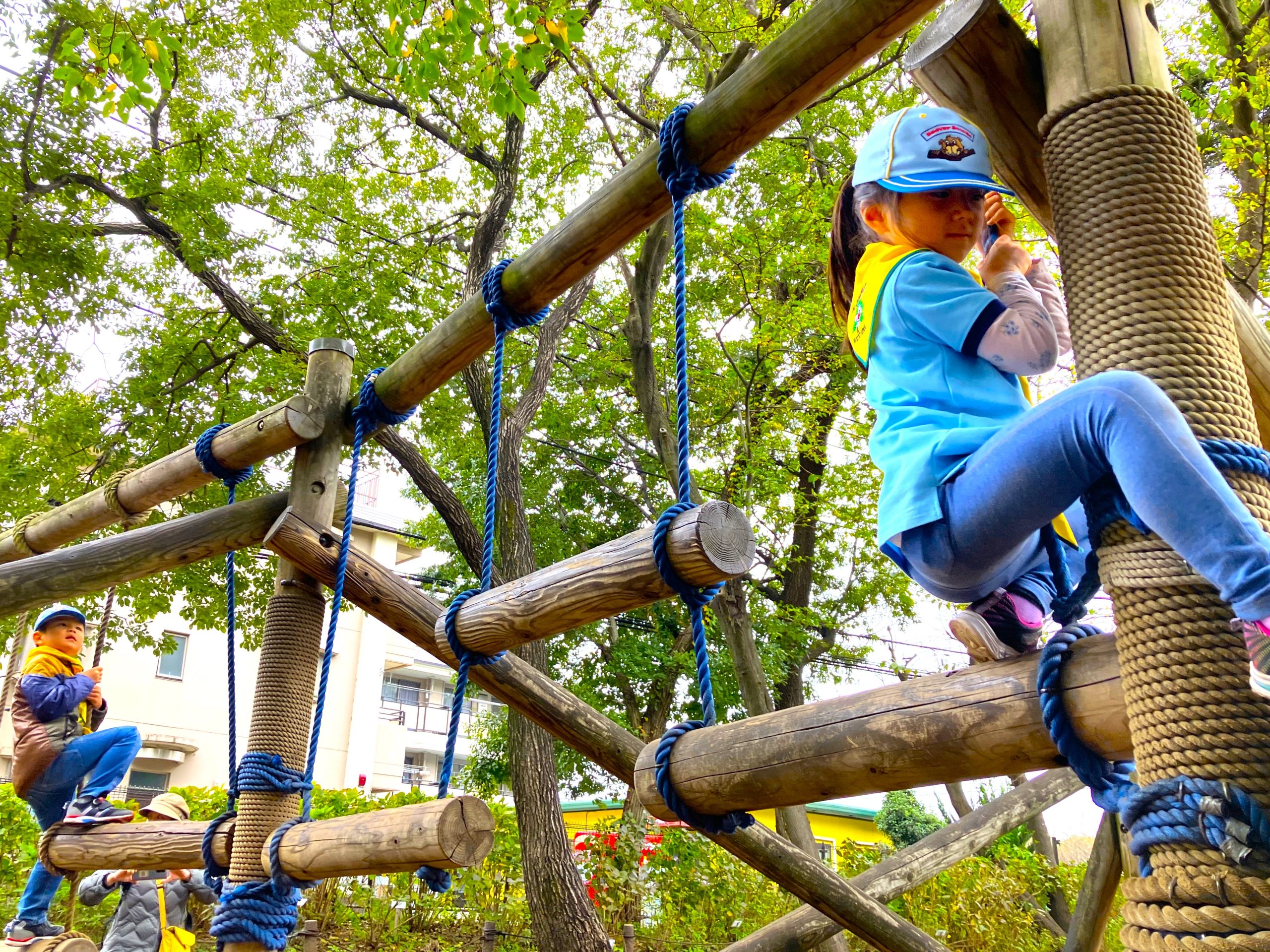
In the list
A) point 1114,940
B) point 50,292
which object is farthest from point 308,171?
point 1114,940

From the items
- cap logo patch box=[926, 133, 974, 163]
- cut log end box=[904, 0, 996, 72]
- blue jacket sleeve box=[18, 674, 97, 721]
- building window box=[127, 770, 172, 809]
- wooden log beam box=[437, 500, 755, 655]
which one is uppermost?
building window box=[127, 770, 172, 809]

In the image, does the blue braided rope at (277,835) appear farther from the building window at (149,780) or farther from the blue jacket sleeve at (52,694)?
the building window at (149,780)

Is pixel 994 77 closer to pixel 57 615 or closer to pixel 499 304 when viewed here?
pixel 499 304

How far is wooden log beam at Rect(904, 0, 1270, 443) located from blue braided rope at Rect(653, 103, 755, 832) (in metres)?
0.55

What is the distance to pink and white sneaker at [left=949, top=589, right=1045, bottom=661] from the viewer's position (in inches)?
57.3

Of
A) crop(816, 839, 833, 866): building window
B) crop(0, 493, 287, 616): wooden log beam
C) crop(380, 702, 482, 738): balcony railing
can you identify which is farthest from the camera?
crop(380, 702, 482, 738): balcony railing

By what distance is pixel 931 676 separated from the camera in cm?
143

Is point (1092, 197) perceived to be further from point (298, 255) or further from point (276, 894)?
point (298, 255)

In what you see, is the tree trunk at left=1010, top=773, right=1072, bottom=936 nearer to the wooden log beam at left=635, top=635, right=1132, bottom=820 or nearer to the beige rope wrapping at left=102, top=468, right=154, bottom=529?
the beige rope wrapping at left=102, top=468, right=154, bottom=529

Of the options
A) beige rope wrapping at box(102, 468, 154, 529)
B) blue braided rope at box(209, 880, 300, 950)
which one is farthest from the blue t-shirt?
beige rope wrapping at box(102, 468, 154, 529)

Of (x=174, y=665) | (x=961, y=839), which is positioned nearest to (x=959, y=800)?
(x=961, y=839)

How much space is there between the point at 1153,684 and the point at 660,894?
24.0 feet

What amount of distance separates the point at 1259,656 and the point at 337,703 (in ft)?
→ 64.7

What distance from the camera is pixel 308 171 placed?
8531mm
